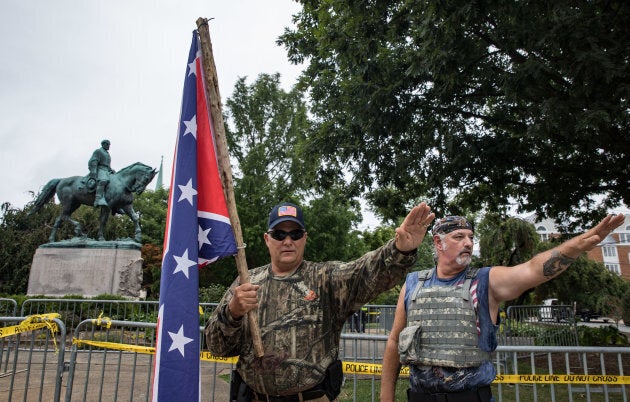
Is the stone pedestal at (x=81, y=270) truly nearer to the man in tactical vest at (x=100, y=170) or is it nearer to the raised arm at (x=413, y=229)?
the man in tactical vest at (x=100, y=170)

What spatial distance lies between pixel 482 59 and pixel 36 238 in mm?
34203

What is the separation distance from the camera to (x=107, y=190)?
47.8 feet

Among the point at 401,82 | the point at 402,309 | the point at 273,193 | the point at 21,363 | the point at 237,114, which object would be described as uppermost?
the point at 237,114

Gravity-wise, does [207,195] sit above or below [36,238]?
below

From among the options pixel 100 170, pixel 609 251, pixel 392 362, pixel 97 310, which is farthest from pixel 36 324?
pixel 609 251

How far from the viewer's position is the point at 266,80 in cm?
3041

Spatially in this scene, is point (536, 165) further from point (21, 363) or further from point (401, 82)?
point (21, 363)

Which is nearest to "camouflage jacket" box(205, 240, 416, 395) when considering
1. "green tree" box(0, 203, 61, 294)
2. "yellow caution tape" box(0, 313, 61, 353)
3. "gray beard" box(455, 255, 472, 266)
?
"gray beard" box(455, 255, 472, 266)

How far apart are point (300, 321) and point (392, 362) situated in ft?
2.71

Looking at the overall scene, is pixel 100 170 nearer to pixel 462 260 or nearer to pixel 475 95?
pixel 475 95

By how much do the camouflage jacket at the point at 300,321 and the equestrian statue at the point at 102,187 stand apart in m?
13.3

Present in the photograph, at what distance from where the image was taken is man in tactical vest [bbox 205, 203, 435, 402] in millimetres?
2393

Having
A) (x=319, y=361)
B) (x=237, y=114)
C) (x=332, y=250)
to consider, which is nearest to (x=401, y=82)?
(x=319, y=361)

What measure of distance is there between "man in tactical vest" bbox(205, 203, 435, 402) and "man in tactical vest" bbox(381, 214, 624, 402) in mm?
442
